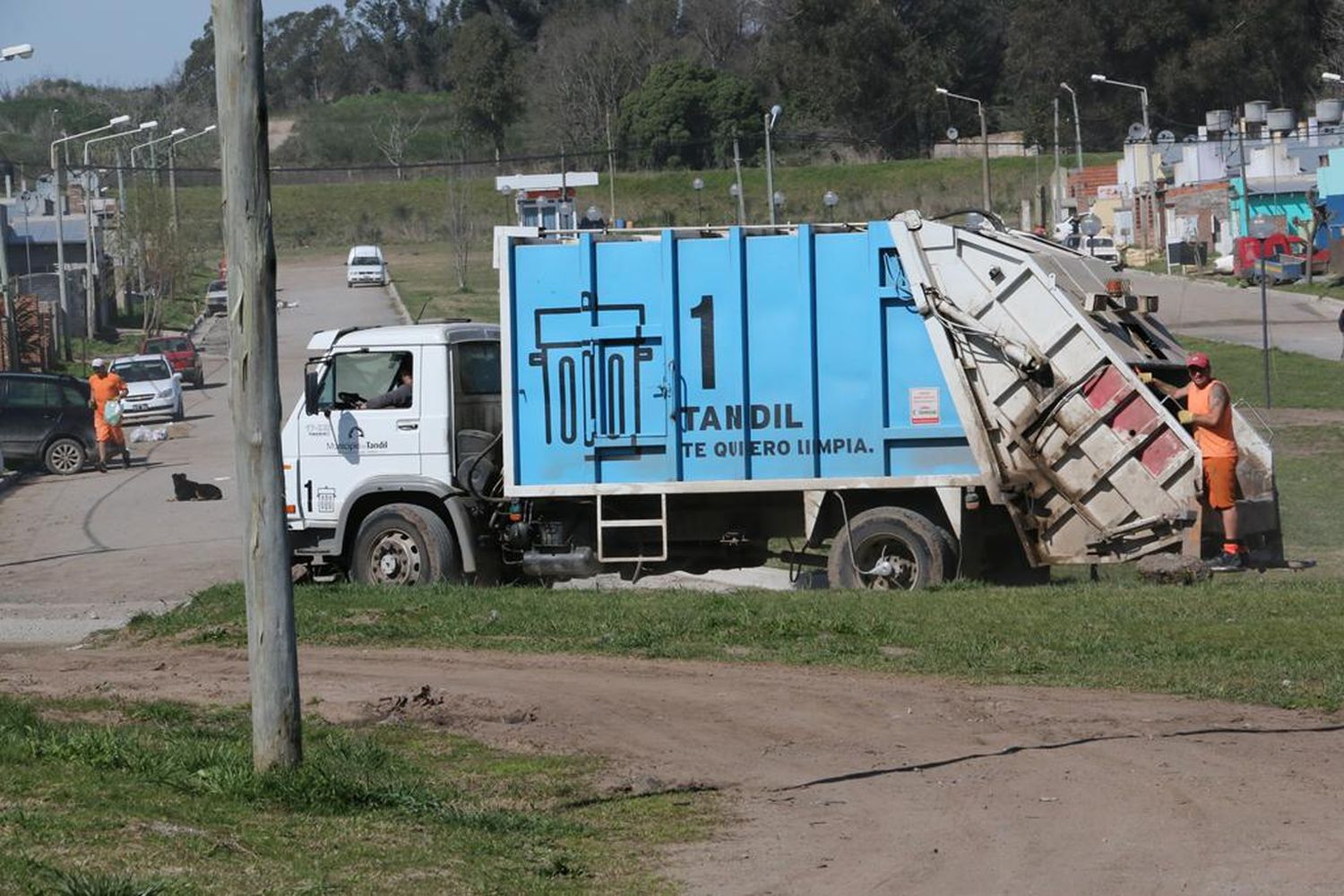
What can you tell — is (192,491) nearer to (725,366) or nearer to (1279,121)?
(725,366)

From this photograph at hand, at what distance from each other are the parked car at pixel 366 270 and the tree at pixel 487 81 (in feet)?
102

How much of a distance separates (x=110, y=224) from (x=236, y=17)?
247 feet

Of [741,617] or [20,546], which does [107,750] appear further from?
[20,546]

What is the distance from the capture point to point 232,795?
771cm

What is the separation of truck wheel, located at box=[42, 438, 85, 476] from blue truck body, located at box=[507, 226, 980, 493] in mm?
19092

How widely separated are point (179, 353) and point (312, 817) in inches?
1779

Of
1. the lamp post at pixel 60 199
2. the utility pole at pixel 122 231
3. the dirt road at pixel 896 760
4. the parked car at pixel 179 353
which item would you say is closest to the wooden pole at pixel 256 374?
the dirt road at pixel 896 760

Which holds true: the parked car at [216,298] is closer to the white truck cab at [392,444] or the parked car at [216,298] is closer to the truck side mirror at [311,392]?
the truck side mirror at [311,392]

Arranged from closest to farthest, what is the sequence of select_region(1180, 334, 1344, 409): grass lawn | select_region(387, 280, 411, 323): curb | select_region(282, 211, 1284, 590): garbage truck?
1. select_region(282, 211, 1284, 590): garbage truck
2. select_region(1180, 334, 1344, 409): grass lawn
3. select_region(387, 280, 411, 323): curb

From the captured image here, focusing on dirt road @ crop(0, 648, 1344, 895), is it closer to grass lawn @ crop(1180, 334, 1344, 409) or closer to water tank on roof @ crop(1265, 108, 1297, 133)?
grass lawn @ crop(1180, 334, 1344, 409)

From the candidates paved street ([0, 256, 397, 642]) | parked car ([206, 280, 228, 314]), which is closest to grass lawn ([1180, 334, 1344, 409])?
paved street ([0, 256, 397, 642])

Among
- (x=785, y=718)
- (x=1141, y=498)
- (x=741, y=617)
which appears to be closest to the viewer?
(x=785, y=718)

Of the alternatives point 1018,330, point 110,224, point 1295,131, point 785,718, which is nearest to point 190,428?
point 1018,330

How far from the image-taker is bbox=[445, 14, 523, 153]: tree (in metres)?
106
